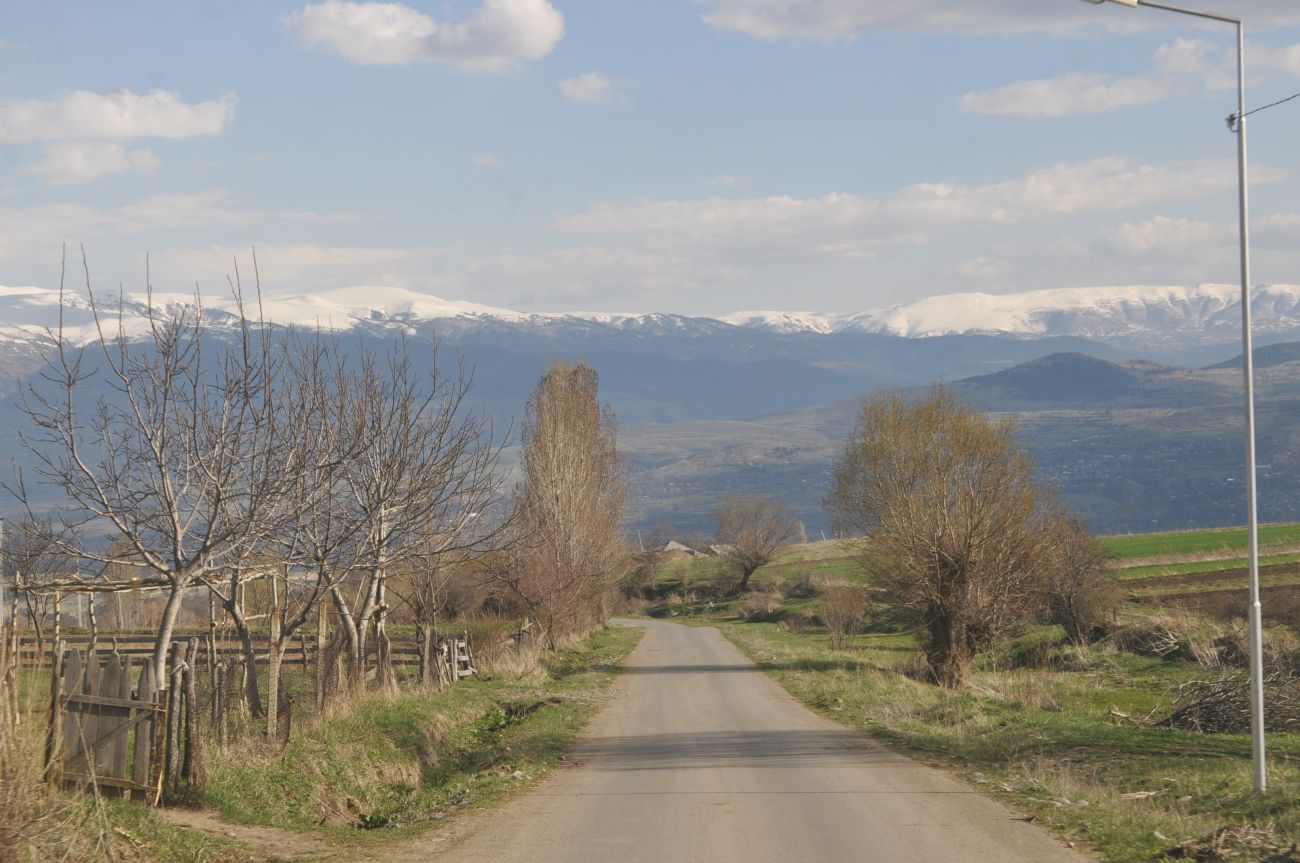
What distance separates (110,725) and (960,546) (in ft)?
81.6

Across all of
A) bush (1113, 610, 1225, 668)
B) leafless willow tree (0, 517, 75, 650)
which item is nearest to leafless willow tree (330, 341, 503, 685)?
leafless willow tree (0, 517, 75, 650)

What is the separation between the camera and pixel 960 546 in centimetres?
3300

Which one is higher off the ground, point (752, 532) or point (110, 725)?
point (110, 725)

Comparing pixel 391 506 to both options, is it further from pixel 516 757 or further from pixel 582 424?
pixel 582 424

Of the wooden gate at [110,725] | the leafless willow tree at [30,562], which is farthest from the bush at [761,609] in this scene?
the wooden gate at [110,725]

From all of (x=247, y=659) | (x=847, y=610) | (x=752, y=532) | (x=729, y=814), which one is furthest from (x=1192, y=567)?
(x=729, y=814)

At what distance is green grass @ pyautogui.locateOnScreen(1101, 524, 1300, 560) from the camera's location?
76.0 metres

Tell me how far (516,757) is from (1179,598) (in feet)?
141

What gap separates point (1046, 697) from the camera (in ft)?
88.2

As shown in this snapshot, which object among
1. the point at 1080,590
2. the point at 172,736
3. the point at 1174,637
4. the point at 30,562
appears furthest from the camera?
the point at 1080,590

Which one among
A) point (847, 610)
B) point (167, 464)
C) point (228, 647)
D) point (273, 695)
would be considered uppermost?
point (167, 464)

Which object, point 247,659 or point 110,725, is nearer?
point 110,725

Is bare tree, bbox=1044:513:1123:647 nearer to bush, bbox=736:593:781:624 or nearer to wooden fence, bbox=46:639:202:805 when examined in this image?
bush, bbox=736:593:781:624

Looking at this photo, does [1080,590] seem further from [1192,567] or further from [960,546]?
[1192,567]
